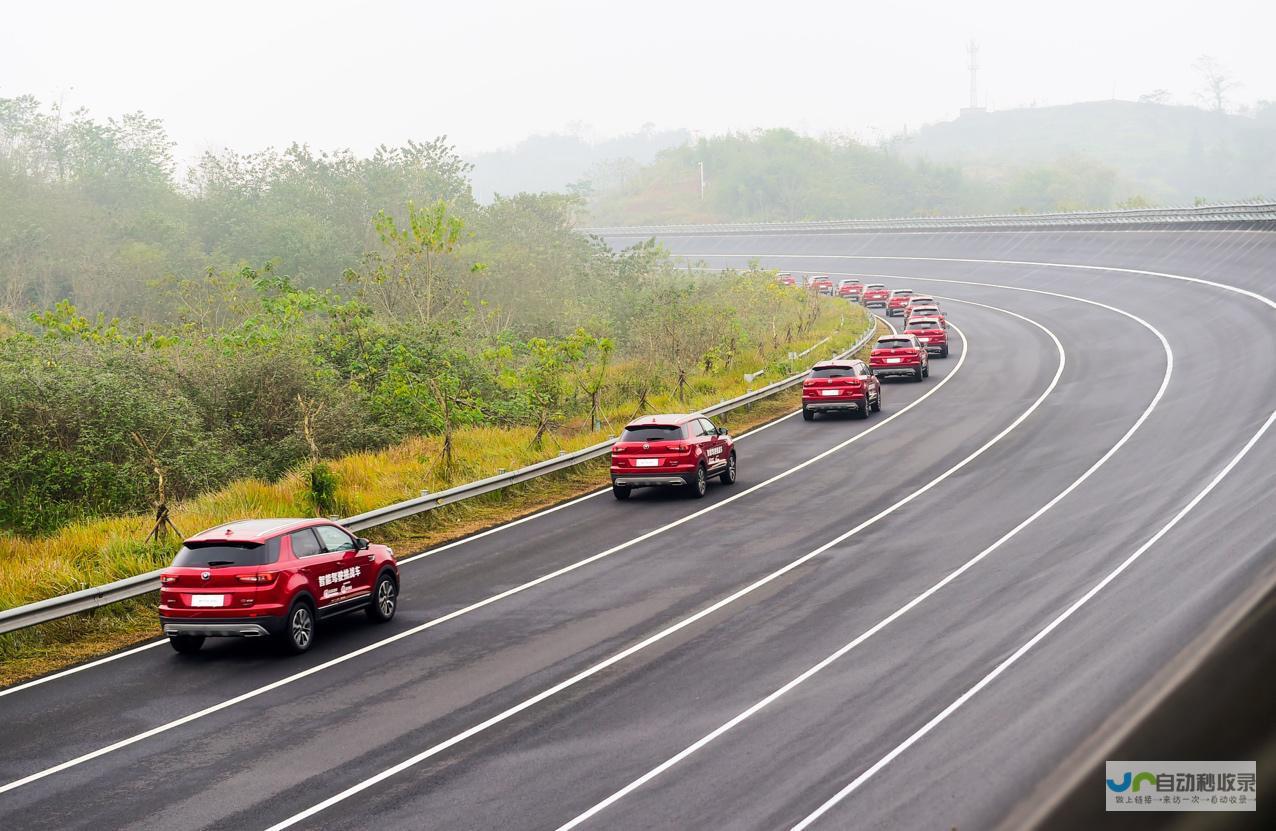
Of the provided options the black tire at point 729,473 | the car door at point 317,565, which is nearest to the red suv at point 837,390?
the black tire at point 729,473

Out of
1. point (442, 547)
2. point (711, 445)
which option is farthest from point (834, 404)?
point (442, 547)

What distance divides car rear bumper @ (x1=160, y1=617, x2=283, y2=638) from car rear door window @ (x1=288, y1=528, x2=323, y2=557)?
1072 millimetres

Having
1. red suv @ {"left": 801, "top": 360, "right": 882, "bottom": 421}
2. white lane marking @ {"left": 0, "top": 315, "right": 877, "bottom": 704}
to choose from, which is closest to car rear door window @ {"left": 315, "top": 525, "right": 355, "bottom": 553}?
white lane marking @ {"left": 0, "top": 315, "right": 877, "bottom": 704}

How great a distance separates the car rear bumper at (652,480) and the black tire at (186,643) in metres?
11.5

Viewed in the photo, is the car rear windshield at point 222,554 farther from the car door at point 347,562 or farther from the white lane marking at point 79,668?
the white lane marking at point 79,668

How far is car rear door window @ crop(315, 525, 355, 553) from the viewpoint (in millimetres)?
17000

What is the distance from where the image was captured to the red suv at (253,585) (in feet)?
50.6

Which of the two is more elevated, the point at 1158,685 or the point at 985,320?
the point at 1158,685

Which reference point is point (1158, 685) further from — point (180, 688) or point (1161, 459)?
point (1161, 459)

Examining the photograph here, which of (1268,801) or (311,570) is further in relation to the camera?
(311,570)

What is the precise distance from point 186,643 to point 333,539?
2277mm

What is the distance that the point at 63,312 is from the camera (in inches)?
1443

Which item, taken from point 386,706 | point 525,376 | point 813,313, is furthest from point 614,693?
point 813,313

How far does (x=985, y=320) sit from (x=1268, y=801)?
66.7 metres
